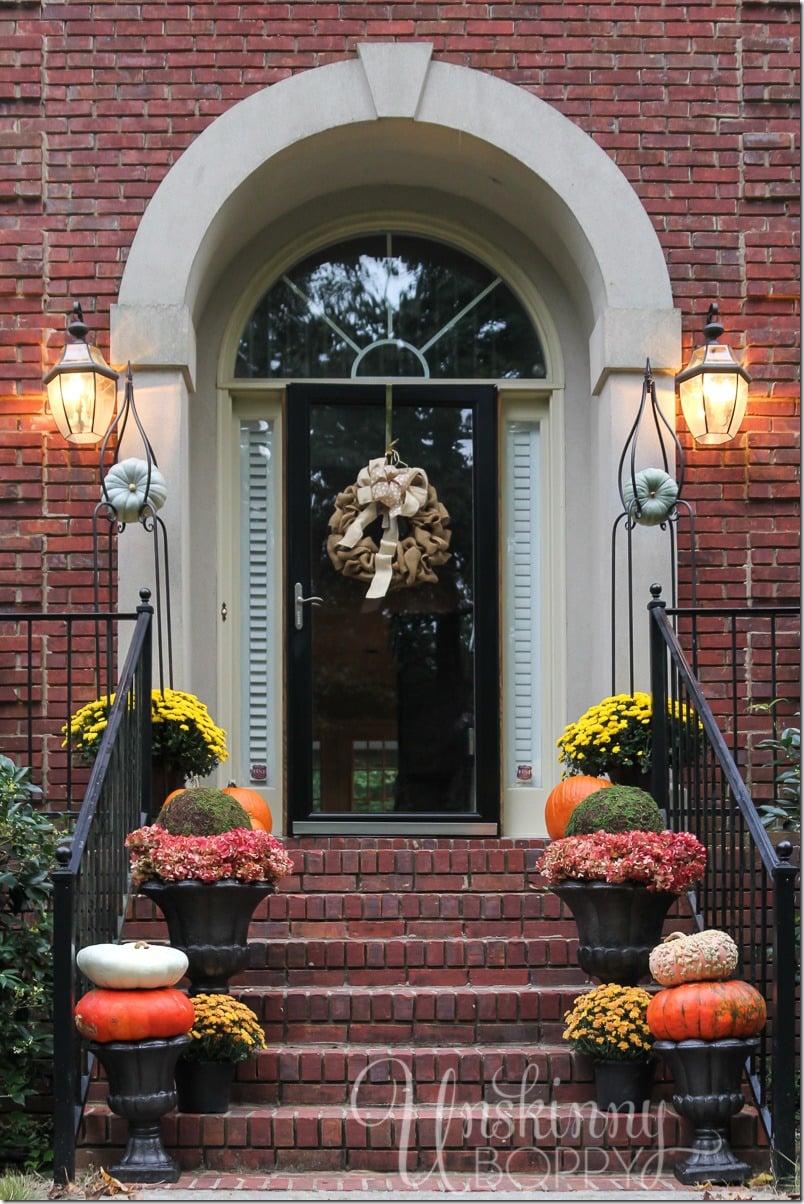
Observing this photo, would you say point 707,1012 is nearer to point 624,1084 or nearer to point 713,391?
point 624,1084

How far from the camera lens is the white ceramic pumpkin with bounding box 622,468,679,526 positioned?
6.83 metres

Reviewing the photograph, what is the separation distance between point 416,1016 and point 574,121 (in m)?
4.09

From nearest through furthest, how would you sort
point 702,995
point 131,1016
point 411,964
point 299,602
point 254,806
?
point 131,1016 → point 702,995 → point 411,964 → point 254,806 → point 299,602

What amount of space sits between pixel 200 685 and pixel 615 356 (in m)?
2.40

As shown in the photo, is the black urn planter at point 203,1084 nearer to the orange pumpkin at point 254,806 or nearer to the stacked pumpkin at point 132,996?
the stacked pumpkin at point 132,996

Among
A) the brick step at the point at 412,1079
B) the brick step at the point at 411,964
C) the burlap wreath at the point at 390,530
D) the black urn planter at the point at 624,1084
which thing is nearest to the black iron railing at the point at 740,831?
the black urn planter at the point at 624,1084

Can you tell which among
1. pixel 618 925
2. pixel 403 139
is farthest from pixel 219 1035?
pixel 403 139

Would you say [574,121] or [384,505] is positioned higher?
[574,121]

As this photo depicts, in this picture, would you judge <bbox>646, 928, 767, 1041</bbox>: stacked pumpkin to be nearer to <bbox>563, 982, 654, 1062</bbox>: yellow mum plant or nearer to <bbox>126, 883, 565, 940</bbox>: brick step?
<bbox>563, 982, 654, 1062</bbox>: yellow mum plant

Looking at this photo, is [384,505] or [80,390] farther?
[384,505]

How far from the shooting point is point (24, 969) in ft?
17.3

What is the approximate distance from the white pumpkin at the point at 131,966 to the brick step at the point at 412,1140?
0.43 metres

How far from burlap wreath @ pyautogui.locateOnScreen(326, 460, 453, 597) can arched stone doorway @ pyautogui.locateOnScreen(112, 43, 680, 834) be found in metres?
0.54

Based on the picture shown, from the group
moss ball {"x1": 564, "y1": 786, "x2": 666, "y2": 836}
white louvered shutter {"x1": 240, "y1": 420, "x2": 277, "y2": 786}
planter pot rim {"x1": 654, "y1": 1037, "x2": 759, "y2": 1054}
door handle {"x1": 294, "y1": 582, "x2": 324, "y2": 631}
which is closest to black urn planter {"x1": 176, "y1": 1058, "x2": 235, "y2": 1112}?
planter pot rim {"x1": 654, "y1": 1037, "x2": 759, "y2": 1054}
